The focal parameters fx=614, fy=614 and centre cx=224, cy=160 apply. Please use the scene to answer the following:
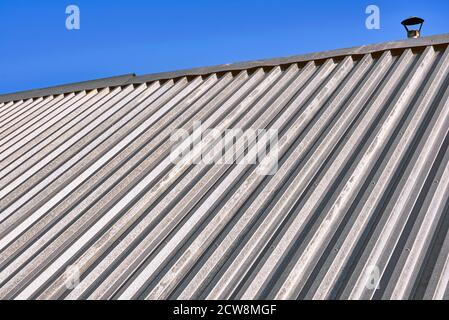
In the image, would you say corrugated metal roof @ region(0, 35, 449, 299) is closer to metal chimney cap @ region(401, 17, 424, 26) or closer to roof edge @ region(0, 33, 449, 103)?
roof edge @ region(0, 33, 449, 103)

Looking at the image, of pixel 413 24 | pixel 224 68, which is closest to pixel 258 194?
pixel 224 68

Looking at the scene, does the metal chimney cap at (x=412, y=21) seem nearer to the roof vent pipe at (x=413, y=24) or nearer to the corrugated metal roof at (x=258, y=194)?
the roof vent pipe at (x=413, y=24)

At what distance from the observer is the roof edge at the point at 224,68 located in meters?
5.37

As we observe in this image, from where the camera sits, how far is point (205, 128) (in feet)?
17.0

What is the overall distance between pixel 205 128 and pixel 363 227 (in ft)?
6.86

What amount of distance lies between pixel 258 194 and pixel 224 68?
8.73ft

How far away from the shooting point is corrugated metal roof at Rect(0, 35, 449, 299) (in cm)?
324

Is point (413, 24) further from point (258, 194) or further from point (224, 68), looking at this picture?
point (258, 194)

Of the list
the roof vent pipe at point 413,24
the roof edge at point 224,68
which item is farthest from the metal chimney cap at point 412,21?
the roof edge at point 224,68

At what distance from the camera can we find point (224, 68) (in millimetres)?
6383

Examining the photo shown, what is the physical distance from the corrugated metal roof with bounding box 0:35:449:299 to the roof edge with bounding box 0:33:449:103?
0.03 m

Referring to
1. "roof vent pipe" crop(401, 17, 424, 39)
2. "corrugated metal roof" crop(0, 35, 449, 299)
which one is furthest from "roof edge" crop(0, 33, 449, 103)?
"roof vent pipe" crop(401, 17, 424, 39)
